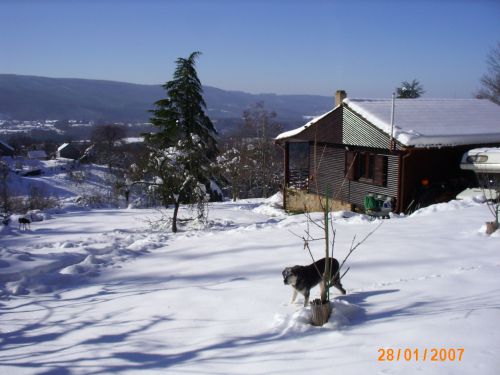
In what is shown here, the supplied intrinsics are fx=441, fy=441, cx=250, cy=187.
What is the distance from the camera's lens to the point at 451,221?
1104 centimetres

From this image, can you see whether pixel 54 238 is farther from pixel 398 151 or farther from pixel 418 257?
pixel 398 151

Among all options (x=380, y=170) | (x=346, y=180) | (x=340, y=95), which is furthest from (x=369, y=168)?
(x=340, y=95)

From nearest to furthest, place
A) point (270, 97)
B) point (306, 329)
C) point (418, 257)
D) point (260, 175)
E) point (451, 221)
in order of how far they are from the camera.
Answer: point (306, 329), point (418, 257), point (451, 221), point (260, 175), point (270, 97)

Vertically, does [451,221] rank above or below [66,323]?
above

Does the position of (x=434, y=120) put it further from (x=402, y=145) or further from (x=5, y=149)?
(x=5, y=149)

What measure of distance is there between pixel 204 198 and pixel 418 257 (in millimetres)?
9063

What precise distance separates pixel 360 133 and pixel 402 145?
2504 mm

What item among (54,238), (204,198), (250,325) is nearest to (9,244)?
(54,238)

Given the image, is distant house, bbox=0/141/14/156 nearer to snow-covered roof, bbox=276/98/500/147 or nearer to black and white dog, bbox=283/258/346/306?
snow-covered roof, bbox=276/98/500/147

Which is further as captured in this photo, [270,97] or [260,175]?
[270,97]

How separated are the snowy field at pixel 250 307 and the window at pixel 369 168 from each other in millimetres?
5242

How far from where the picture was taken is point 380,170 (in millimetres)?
16891

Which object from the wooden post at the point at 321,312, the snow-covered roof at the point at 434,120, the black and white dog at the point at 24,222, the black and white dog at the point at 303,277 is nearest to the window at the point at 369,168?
the snow-covered roof at the point at 434,120

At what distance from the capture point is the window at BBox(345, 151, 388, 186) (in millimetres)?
16766
